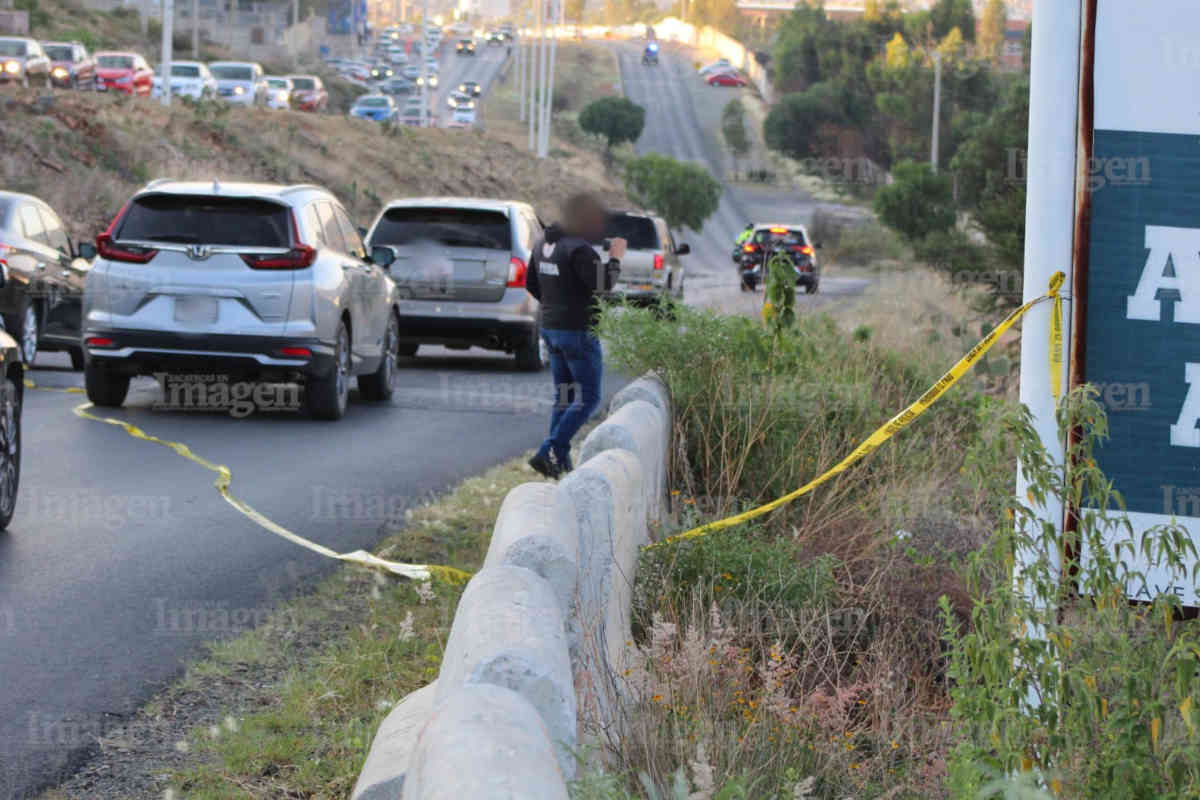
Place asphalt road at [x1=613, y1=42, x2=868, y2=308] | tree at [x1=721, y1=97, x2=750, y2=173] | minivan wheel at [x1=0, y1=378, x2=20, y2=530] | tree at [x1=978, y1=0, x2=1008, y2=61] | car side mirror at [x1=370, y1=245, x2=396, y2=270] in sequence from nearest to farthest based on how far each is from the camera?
minivan wheel at [x1=0, y1=378, x2=20, y2=530], car side mirror at [x1=370, y1=245, x2=396, y2=270], asphalt road at [x1=613, y1=42, x2=868, y2=308], tree at [x1=721, y1=97, x2=750, y2=173], tree at [x1=978, y1=0, x2=1008, y2=61]

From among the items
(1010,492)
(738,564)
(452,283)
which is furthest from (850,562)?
(452,283)

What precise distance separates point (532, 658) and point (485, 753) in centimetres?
64

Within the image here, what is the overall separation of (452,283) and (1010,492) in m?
14.0

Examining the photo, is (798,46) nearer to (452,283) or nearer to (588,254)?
(452,283)

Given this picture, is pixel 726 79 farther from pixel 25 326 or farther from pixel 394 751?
pixel 394 751

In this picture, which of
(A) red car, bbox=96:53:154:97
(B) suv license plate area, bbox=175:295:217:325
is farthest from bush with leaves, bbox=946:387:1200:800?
(A) red car, bbox=96:53:154:97

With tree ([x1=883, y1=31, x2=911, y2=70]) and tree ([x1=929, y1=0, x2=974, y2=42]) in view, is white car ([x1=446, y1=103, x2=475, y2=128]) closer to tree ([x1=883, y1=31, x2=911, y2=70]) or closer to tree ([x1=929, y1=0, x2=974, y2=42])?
tree ([x1=883, y1=31, x2=911, y2=70])

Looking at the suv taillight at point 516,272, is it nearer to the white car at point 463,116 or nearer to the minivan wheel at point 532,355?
the minivan wheel at point 532,355

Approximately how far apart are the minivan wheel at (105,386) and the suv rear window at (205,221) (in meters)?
1.15

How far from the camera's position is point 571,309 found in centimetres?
1086

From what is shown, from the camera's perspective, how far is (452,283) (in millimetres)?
18031

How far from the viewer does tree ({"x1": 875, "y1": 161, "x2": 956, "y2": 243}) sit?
40.8m

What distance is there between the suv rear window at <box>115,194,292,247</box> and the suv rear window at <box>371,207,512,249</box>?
4.67 m

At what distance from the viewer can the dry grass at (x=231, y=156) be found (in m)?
33.2
